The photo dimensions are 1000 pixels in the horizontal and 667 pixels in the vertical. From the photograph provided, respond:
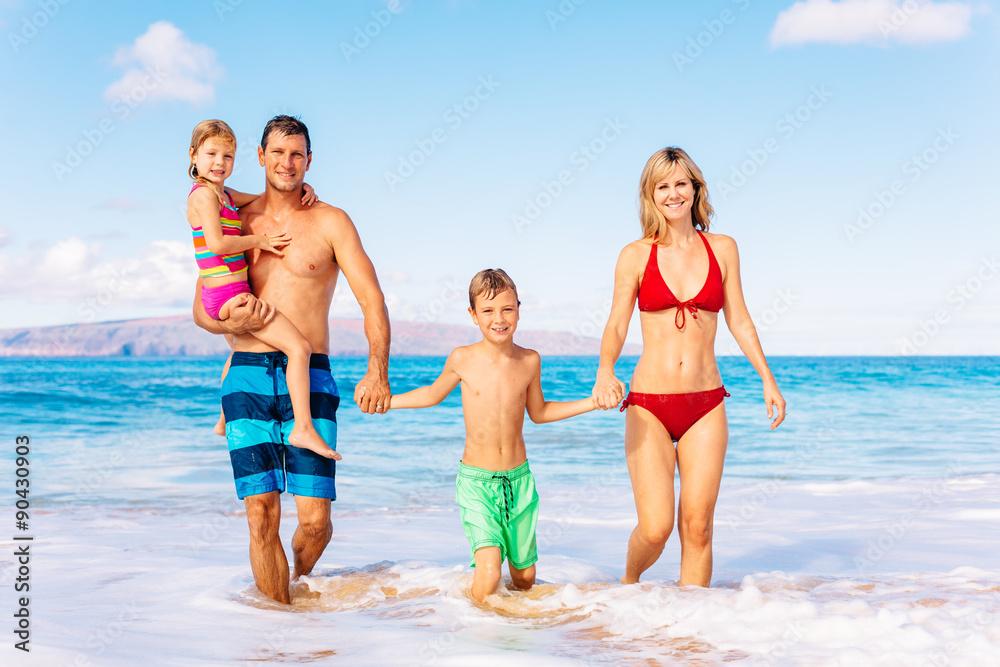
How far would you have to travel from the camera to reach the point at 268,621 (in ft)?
12.6

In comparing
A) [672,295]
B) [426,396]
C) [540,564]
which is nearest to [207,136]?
[426,396]

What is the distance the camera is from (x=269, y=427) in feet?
13.1

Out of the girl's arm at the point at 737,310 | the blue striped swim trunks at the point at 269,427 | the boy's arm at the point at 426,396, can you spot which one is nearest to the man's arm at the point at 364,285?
the boy's arm at the point at 426,396

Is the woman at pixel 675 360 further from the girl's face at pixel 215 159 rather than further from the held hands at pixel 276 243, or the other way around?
the girl's face at pixel 215 159

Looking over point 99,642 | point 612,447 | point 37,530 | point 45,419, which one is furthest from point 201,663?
point 45,419

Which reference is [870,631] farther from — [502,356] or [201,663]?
[201,663]

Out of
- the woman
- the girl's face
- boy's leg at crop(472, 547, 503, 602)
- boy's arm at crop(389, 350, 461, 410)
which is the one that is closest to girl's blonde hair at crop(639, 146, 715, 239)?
the woman

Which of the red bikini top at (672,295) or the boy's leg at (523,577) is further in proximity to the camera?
the boy's leg at (523,577)

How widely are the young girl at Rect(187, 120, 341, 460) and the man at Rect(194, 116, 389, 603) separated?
0.10m

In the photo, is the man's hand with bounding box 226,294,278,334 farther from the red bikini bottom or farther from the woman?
the red bikini bottom

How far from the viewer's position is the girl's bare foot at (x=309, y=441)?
386cm

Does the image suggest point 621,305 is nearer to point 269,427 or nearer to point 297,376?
point 297,376

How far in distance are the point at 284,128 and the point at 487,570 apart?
2483 millimetres

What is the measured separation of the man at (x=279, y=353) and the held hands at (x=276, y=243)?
0.04m
